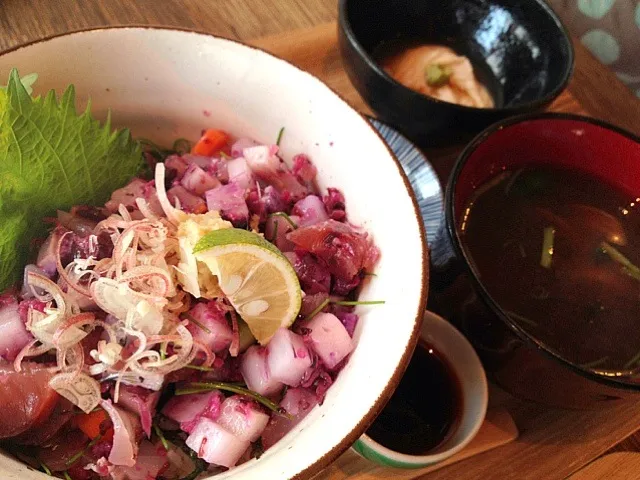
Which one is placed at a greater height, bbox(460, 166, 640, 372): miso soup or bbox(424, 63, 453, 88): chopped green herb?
bbox(424, 63, 453, 88): chopped green herb

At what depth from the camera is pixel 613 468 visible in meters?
1.18

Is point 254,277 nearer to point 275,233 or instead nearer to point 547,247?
point 275,233

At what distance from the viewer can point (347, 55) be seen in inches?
60.9

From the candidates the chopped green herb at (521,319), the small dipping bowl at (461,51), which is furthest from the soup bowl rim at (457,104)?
the chopped green herb at (521,319)

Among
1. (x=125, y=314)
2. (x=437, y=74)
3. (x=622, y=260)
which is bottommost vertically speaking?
(x=622, y=260)

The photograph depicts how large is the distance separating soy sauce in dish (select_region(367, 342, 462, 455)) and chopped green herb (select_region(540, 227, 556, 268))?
11.6 inches

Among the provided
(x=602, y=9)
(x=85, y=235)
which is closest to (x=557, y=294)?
(x=85, y=235)

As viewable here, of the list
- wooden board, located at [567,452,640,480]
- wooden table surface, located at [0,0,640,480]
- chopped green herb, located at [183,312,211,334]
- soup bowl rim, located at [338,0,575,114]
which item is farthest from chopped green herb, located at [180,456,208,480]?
soup bowl rim, located at [338,0,575,114]

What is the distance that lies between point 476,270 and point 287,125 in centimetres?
48

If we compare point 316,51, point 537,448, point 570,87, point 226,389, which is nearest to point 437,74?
point 316,51

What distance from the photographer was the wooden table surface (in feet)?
3.88

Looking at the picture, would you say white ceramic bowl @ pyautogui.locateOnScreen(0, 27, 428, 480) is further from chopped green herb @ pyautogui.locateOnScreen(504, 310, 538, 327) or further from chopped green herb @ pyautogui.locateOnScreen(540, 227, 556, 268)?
chopped green herb @ pyautogui.locateOnScreen(540, 227, 556, 268)

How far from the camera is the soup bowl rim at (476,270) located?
1014 millimetres

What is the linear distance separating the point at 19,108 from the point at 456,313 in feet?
2.94
